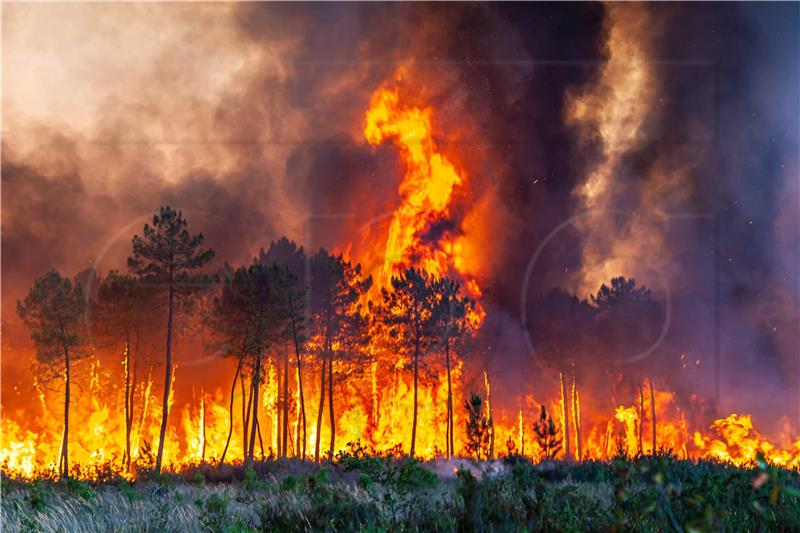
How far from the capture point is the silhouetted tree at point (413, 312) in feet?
155

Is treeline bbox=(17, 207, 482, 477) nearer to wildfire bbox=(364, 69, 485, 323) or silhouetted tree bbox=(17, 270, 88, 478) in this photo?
silhouetted tree bbox=(17, 270, 88, 478)

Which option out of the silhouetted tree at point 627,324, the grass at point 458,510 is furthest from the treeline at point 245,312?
the grass at point 458,510

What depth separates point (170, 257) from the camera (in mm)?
37500

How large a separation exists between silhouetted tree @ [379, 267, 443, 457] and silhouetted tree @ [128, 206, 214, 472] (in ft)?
46.9

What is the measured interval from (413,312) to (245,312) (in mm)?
13061

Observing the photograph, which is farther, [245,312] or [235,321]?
[235,321]

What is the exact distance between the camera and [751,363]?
82500 mm

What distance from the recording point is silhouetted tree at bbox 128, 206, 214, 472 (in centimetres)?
3700

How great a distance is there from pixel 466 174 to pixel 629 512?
321ft

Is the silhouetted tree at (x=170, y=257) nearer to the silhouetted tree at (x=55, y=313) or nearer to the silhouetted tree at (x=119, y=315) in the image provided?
the silhouetted tree at (x=55, y=313)

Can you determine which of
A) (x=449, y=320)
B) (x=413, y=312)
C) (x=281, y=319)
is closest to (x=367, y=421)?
(x=449, y=320)

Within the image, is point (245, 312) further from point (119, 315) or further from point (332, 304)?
point (119, 315)

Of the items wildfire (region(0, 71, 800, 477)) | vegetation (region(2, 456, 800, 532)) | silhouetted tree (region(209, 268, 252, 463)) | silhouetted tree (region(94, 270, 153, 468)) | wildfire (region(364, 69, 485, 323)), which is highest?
wildfire (region(364, 69, 485, 323))

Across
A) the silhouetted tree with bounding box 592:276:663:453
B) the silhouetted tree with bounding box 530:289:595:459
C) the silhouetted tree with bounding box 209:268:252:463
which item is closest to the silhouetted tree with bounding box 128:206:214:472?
the silhouetted tree with bounding box 209:268:252:463
